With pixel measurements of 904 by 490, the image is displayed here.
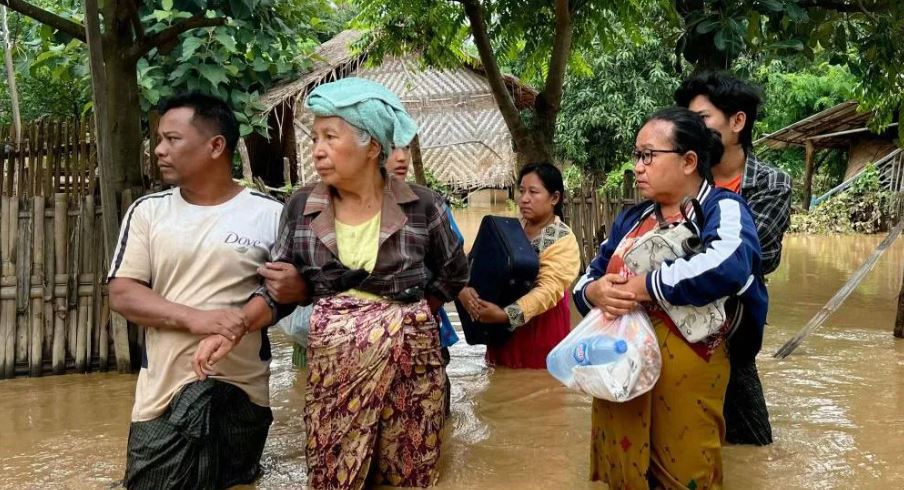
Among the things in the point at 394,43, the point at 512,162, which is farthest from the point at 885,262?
the point at 512,162

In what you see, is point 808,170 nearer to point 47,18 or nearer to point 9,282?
point 47,18

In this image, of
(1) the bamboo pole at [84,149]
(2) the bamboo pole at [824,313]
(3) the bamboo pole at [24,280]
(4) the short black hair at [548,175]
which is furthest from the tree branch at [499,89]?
→ (3) the bamboo pole at [24,280]

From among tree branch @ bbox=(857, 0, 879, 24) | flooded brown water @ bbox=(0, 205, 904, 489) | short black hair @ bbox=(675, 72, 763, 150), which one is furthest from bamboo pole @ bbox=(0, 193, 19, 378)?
tree branch @ bbox=(857, 0, 879, 24)

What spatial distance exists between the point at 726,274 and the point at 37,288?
441 centimetres

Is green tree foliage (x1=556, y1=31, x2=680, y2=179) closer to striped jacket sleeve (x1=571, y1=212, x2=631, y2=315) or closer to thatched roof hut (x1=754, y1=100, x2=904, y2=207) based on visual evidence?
thatched roof hut (x1=754, y1=100, x2=904, y2=207)

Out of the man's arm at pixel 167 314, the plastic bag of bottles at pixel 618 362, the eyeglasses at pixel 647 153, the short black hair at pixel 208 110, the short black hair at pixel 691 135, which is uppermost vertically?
the short black hair at pixel 208 110

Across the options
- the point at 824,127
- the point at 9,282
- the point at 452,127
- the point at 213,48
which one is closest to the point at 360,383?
the point at 9,282

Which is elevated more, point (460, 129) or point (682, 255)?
point (460, 129)

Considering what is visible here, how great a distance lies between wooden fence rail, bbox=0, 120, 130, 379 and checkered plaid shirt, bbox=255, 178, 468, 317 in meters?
2.78

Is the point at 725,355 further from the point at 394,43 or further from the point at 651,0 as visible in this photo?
the point at 394,43

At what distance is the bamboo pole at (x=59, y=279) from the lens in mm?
5062

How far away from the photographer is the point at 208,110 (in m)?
3.00

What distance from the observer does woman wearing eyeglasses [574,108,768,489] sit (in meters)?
2.63

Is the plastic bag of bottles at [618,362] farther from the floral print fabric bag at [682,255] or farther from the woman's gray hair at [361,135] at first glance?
the woman's gray hair at [361,135]
